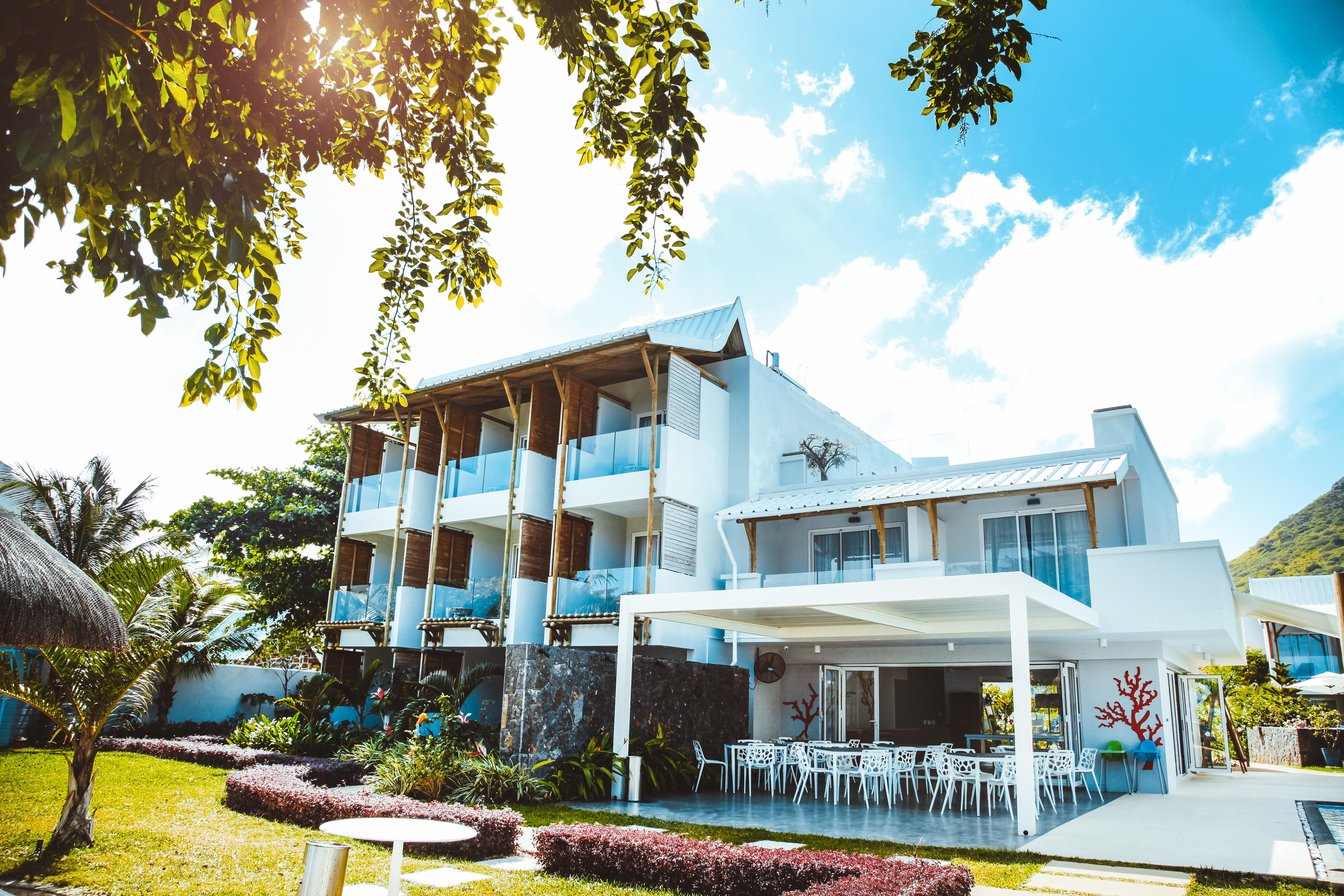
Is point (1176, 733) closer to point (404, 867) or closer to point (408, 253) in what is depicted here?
point (404, 867)

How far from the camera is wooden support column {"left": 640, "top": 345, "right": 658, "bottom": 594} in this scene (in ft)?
53.4

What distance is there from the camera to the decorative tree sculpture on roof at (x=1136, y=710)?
1459 cm

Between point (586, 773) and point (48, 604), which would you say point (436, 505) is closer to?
point (586, 773)

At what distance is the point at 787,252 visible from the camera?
10.5 metres

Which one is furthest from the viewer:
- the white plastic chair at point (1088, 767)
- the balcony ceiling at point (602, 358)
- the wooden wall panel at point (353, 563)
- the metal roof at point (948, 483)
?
the wooden wall panel at point (353, 563)

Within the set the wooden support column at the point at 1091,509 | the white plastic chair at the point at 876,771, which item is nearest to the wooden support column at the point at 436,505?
the white plastic chair at the point at 876,771

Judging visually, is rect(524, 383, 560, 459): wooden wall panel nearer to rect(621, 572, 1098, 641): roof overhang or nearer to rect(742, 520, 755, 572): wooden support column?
rect(742, 520, 755, 572): wooden support column

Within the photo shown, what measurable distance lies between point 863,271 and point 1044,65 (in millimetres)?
13642

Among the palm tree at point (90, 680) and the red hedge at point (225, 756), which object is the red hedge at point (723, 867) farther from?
the red hedge at point (225, 756)

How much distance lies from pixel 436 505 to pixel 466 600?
2579mm

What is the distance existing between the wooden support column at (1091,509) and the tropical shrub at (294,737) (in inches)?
531

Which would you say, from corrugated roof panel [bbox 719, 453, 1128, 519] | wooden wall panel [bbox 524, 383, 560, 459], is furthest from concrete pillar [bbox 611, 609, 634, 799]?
wooden wall panel [bbox 524, 383, 560, 459]

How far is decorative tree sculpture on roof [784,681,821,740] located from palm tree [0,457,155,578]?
1440cm

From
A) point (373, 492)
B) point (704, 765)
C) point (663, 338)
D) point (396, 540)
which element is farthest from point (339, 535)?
point (704, 765)
